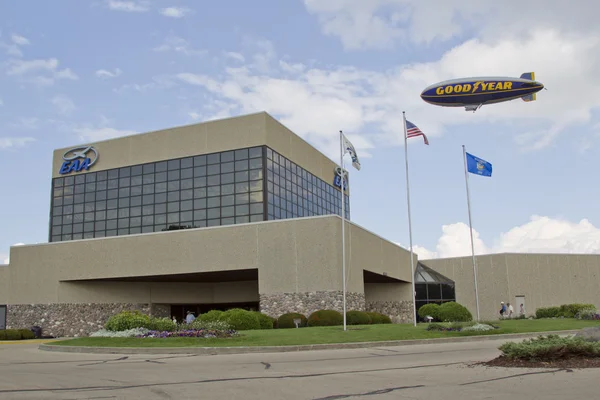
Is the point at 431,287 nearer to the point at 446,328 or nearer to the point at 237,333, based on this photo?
the point at 446,328

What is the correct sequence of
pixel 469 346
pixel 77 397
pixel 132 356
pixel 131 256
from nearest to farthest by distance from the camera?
pixel 77 397
pixel 132 356
pixel 469 346
pixel 131 256

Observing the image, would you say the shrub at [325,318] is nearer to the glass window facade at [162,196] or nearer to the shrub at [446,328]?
the shrub at [446,328]

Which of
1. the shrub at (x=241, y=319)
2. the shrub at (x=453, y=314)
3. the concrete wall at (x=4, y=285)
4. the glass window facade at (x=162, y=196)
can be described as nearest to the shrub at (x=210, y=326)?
the shrub at (x=241, y=319)

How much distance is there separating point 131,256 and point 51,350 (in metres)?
17.7

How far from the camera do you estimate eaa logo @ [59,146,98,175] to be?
52375 mm

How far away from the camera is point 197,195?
4725 cm

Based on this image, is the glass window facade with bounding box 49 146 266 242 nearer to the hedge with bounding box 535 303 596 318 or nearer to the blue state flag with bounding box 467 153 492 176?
the blue state flag with bounding box 467 153 492 176

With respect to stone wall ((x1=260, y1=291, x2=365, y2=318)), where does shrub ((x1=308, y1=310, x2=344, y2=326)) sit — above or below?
below

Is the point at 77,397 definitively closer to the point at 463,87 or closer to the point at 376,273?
the point at 376,273

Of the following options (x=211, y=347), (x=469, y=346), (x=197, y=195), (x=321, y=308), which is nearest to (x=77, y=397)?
(x=211, y=347)

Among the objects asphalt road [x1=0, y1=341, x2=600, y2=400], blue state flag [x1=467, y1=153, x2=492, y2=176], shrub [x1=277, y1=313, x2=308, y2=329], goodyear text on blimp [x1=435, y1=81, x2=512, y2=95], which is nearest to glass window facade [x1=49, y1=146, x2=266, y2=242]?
shrub [x1=277, y1=313, x2=308, y2=329]

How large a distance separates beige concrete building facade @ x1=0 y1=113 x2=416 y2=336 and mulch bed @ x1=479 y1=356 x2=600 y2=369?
20.9 meters

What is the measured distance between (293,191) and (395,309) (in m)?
13.0

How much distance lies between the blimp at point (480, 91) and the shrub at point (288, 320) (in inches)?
822
